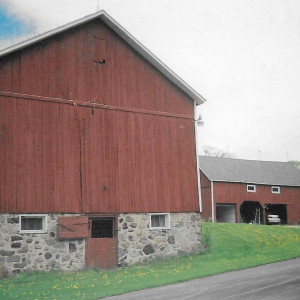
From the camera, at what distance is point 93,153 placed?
20641mm

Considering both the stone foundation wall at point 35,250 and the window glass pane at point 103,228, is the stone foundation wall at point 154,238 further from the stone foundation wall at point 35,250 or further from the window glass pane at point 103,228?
the stone foundation wall at point 35,250

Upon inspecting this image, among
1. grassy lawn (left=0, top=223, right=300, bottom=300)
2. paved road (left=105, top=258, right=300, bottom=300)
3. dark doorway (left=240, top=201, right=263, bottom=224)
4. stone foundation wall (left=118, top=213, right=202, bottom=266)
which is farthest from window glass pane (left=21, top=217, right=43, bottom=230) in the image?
dark doorway (left=240, top=201, right=263, bottom=224)

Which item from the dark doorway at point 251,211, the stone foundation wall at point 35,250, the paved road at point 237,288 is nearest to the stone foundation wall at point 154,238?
the stone foundation wall at point 35,250

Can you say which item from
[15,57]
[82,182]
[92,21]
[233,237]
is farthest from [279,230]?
[15,57]

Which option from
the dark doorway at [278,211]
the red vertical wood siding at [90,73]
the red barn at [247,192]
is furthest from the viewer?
the dark doorway at [278,211]

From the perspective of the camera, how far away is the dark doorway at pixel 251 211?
46.7 metres

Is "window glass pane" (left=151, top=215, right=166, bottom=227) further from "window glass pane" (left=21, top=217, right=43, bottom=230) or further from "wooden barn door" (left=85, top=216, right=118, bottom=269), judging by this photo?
"window glass pane" (left=21, top=217, right=43, bottom=230)

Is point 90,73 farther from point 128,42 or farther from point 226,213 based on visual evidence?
point 226,213

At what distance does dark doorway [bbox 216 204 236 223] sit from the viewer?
146ft

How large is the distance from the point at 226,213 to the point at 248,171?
5975mm

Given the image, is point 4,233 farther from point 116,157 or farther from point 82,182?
point 116,157

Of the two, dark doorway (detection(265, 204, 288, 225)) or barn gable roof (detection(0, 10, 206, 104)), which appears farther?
dark doorway (detection(265, 204, 288, 225))

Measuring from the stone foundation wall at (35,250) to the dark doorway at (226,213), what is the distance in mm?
26625

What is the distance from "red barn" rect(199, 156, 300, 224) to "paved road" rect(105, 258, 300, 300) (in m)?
25.8
